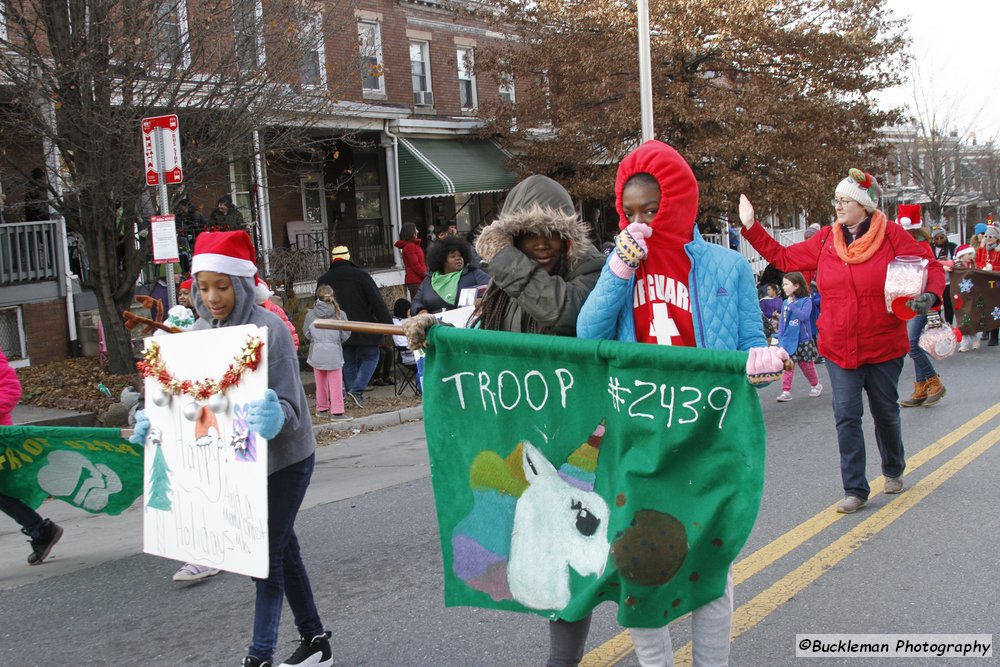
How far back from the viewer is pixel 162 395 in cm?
393

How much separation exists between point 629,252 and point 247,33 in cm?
954

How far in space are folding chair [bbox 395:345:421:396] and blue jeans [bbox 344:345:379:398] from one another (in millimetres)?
468

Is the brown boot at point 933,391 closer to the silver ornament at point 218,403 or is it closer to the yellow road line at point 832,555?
the yellow road line at point 832,555

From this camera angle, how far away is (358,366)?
1212cm

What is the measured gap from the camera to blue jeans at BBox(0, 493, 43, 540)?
18.1 ft

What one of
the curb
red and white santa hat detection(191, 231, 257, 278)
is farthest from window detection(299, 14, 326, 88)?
red and white santa hat detection(191, 231, 257, 278)

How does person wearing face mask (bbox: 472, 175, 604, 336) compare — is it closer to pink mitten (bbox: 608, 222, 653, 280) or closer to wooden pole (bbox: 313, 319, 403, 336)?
pink mitten (bbox: 608, 222, 653, 280)

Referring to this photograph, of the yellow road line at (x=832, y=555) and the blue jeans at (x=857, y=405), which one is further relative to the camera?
the blue jeans at (x=857, y=405)

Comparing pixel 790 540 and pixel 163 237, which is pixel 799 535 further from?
pixel 163 237

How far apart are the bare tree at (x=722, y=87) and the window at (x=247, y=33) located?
956 cm

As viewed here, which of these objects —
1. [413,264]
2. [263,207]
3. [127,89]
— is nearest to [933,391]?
[413,264]

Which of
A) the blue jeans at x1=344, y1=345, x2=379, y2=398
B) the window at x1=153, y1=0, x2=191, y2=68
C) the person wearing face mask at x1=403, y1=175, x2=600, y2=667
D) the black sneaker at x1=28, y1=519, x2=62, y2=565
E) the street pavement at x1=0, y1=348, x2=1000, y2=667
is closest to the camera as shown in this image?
the person wearing face mask at x1=403, y1=175, x2=600, y2=667

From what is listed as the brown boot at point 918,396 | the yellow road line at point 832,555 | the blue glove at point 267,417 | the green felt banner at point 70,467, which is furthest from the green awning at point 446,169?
the blue glove at point 267,417

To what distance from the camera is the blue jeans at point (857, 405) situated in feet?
19.0
